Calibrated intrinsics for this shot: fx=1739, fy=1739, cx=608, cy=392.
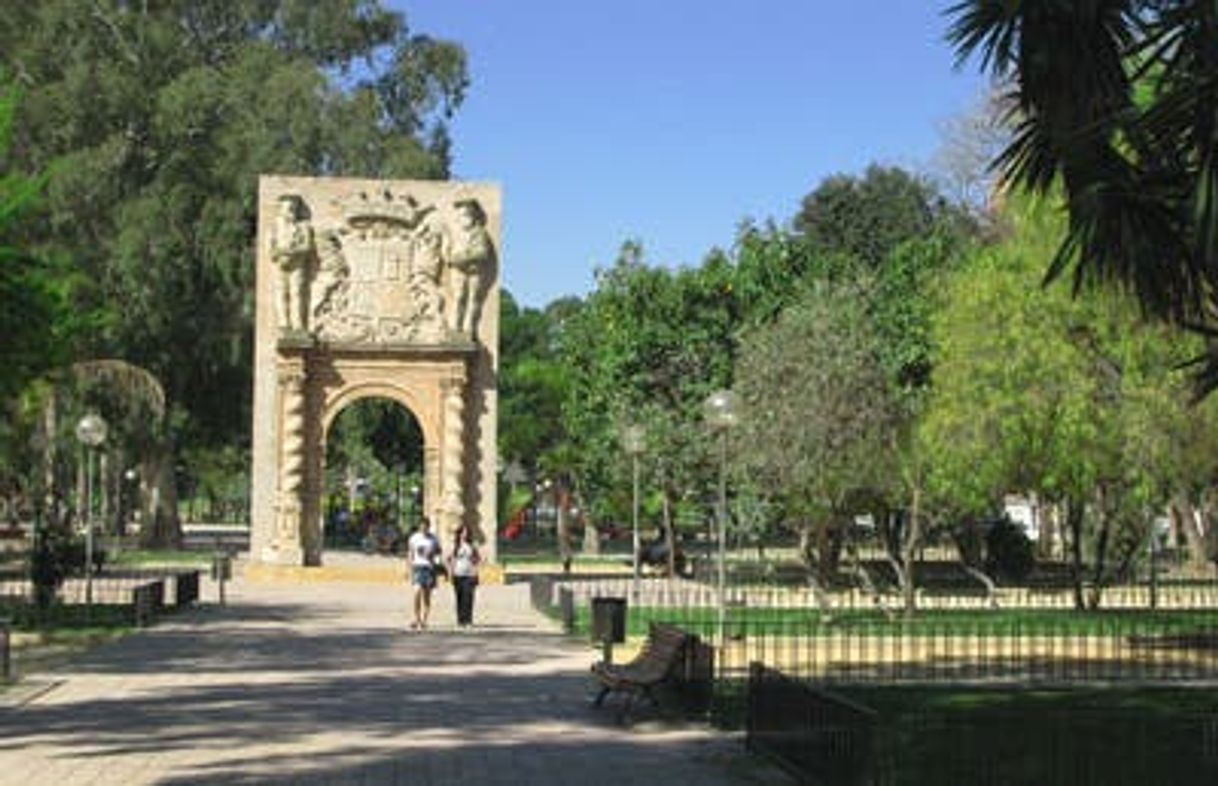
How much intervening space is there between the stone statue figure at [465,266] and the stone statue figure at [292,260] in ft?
11.0


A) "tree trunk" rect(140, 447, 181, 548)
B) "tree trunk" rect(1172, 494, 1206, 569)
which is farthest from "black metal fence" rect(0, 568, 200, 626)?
"tree trunk" rect(1172, 494, 1206, 569)

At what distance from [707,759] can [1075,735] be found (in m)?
3.29

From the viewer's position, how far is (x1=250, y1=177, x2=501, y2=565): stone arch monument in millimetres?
40969

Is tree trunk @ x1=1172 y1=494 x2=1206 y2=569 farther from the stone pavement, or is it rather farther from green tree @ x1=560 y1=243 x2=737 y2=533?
the stone pavement

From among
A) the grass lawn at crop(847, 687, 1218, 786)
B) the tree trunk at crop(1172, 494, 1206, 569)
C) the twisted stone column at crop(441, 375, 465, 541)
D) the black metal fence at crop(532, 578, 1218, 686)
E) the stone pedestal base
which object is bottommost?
the grass lawn at crop(847, 687, 1218, 786)

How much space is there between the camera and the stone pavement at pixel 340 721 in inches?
499

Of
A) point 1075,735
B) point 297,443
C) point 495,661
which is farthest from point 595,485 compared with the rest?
point 1075,735

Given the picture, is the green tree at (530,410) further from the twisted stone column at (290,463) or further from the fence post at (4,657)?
the fence post at (4,657)

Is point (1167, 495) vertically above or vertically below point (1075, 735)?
above

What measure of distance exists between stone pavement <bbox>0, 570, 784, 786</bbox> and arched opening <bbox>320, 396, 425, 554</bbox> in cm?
1993

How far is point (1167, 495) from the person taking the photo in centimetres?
2781

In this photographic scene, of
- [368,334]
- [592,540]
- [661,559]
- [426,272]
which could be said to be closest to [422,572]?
[368,334]

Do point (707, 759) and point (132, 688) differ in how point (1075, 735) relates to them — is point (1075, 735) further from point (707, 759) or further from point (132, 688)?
point (132, 688)

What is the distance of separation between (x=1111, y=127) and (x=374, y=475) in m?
88.0
